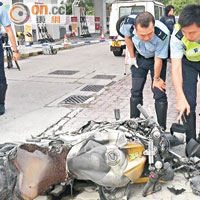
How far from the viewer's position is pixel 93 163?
8.16 feet

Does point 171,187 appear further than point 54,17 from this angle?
No

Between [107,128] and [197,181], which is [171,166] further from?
[107,128]

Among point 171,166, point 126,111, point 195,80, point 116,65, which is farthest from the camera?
point 116,65

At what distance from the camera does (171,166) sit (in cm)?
296

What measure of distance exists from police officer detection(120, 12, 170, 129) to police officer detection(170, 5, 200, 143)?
31 cm

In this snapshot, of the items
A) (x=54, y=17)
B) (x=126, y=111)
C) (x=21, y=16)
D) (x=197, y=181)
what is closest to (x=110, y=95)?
(x=126, y=111)

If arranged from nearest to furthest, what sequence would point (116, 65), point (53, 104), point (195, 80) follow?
point (195, 80) < point (53, 104) < point (116, 65)

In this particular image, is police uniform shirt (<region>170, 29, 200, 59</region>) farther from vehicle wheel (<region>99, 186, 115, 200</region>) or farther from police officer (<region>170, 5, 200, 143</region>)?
vehicle wheel (<region>99, 186, 115, 200</region>)

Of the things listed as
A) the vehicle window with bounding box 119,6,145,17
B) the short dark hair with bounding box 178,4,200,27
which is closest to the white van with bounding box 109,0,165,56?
the vehicle window with bounding box 119,6,145,17

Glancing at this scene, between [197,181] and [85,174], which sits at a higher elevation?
[85,174]

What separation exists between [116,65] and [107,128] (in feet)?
23.1

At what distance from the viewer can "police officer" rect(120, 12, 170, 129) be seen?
3.09 meters

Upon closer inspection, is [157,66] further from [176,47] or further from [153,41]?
[176,47]

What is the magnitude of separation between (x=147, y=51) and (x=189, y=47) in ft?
2.30
